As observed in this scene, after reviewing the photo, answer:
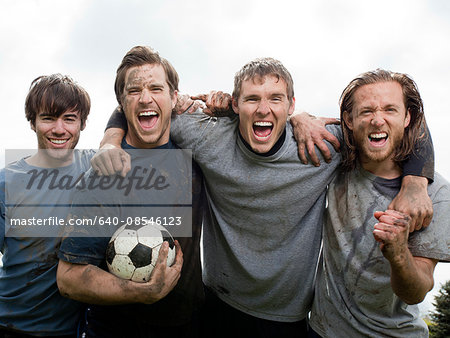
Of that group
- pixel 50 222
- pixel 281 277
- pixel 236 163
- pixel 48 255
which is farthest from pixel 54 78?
pixel 281 277

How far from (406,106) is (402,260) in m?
1.57

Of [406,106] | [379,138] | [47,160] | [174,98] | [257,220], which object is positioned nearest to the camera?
[379,138]

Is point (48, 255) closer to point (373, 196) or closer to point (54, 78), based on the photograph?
point (54, 78)

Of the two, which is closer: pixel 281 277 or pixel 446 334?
pixel 281 277

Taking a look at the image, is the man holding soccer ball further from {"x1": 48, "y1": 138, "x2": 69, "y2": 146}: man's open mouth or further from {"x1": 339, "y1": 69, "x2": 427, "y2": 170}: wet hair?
{"x1": 339, "y1": 69, "x2": 427, "y2": 170}: wet hair

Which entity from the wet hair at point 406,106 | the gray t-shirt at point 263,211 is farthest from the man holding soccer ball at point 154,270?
the wet hair at point 406,106

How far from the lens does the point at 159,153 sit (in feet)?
13.0

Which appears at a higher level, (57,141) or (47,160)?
(57,141)

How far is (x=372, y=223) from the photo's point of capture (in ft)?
11.8

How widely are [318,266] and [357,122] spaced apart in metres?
1.49

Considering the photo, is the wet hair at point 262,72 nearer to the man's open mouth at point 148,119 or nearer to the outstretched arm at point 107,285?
the man's open mouth at point 148,119

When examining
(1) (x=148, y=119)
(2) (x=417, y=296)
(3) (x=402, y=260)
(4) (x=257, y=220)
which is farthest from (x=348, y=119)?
(1) (x=148, y=119)

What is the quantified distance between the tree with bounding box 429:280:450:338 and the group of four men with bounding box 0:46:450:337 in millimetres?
11563

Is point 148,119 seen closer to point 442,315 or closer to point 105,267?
point 105,267
